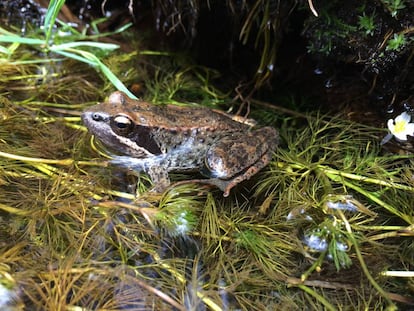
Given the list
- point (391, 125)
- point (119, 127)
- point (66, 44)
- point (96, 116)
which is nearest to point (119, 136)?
point (119, 127)

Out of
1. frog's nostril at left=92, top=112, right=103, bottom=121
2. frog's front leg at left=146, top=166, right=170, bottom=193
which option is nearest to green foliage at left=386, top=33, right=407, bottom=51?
frog's front leg at left=146, top=166, right=170, bottom=193

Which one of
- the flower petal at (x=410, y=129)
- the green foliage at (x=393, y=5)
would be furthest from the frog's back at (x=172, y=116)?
the green foliage at (x=393, y=5)

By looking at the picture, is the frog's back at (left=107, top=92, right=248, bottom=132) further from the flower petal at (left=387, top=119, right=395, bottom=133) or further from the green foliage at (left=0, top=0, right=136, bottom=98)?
the flower petal at (left=387, top=119, right=395, bottom=133)

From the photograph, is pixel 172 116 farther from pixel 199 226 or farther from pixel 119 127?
pixel 199 226

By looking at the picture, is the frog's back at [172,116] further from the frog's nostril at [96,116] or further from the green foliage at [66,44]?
the green foliage at [66,44]

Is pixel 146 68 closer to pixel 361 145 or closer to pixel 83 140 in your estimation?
pixel 83 140
